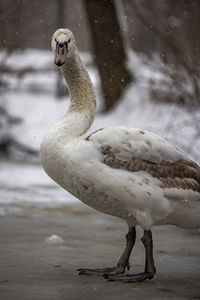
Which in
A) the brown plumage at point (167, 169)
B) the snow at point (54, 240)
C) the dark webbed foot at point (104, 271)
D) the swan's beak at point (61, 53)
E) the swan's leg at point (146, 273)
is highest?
the swan's beak at point (61, 53)

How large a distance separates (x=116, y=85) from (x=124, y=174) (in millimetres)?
9712

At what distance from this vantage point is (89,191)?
468 cm

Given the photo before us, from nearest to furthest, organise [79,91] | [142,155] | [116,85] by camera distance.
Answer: [142,155] < [79,91] < [116,85]

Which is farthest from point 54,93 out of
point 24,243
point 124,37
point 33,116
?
point 24,243

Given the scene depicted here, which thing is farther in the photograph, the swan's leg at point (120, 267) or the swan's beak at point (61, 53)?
the swan's beak at point (61, 53)

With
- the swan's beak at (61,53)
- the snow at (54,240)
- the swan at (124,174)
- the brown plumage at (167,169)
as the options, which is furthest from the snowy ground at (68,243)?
the swan's beak at (61,53)

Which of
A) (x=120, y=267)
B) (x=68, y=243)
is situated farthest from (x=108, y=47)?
(x=120, y=267)

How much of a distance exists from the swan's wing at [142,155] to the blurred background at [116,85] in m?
3.14

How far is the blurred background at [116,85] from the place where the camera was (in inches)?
392

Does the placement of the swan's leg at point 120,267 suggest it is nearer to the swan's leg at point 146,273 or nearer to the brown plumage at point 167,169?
the swan's leg at point 146,273

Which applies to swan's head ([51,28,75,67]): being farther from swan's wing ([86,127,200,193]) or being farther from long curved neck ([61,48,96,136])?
swan's wing ([86,127,200,193])

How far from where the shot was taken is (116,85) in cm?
1429

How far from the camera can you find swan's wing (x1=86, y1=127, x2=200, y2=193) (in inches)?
187

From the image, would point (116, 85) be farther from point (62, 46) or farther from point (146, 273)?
point (146, 273)
